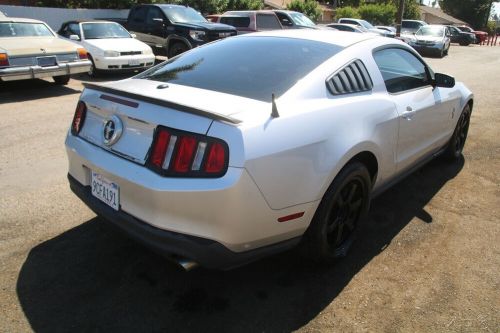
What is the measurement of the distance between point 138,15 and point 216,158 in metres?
12.9

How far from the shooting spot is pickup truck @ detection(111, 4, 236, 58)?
39.2 ft

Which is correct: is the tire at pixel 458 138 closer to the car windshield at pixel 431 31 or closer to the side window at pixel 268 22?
the side window at pixel 268 22

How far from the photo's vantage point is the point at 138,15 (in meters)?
13.8

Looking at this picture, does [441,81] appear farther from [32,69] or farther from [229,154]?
[32,69]

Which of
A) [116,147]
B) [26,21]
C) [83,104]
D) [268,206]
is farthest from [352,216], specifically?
[26,21]

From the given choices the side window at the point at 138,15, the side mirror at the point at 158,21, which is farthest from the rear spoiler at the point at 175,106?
the side window at the point at 138,15

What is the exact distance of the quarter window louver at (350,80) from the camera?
2.99m

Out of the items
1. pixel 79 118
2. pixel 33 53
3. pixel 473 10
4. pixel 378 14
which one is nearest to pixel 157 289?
pixel 79 118

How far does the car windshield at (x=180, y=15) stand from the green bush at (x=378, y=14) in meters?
35.1

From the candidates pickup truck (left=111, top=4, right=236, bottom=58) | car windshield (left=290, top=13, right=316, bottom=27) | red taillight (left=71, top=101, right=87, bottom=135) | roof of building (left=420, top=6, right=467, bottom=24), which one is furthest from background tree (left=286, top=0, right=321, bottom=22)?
red taillight (left=71, top=101, right=87, bottom=135)

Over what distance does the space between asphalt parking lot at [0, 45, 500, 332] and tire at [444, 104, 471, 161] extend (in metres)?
0.93

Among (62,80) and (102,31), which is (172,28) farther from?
(62,80)

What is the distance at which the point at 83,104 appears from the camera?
9.95ft

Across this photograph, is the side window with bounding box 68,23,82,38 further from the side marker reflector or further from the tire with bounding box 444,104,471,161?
the side marker reflector
